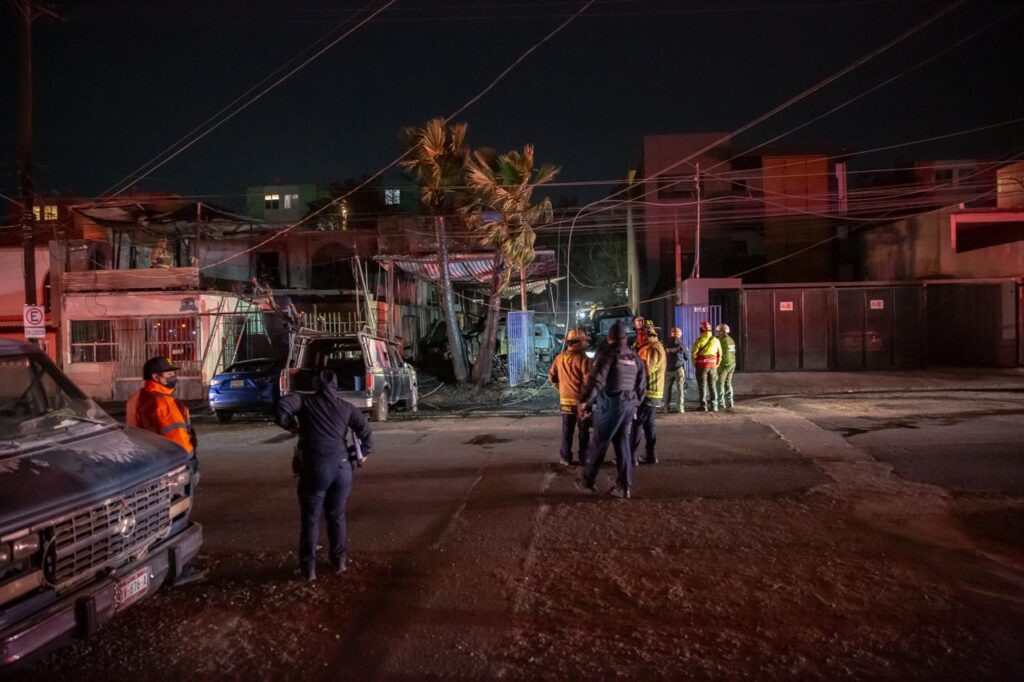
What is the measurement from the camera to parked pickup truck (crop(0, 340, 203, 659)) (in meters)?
3.38

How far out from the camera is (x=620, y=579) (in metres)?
5.14

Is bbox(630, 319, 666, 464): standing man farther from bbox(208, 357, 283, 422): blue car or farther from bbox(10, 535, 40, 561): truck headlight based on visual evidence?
bbox(208, 357, 283, 422): blue car

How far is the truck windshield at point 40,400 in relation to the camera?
4.66 metres

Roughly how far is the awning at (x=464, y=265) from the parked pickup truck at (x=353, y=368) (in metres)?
6.48

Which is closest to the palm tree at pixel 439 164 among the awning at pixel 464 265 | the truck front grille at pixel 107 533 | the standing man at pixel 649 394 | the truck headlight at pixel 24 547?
the awning at pixel 464 265

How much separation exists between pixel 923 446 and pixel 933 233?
15.8 metres

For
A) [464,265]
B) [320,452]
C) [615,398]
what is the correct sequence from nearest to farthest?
[320,452] → [615,398] → [464,265]

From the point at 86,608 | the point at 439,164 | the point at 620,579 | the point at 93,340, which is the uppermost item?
the point at 439,164

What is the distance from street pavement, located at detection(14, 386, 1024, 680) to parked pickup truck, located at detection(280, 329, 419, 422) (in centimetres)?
421

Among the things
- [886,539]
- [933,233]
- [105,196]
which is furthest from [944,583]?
[105,196]

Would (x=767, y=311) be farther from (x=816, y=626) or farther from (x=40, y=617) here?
(x=40, y=617)

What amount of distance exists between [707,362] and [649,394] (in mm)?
4824

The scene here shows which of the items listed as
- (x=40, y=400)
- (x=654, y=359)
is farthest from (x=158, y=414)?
(x=654, y=359)

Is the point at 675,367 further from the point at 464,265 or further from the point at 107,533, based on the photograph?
the point at 107,533
